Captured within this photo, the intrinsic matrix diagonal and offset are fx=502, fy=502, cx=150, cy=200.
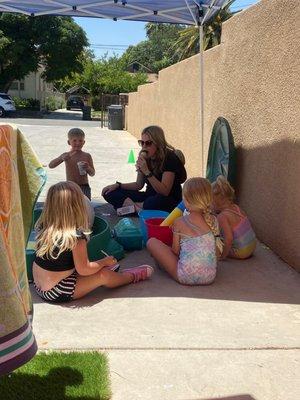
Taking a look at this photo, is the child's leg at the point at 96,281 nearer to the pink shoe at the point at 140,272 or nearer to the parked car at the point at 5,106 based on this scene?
the pink shoe at the point at 140,272

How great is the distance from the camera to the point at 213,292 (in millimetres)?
4039

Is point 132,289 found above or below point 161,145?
below

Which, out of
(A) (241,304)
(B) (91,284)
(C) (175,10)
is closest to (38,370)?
(B) (91,284)

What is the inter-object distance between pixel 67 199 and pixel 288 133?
2331mm

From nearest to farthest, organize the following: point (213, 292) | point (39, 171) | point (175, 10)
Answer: point (39, 171), point (213, 292), point (175, 10)

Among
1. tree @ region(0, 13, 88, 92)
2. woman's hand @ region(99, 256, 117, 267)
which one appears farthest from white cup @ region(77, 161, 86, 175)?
tree @ region(0, 13, 88, 92)

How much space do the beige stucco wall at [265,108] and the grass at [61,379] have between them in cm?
241

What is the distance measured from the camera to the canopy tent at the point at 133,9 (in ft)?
23.9

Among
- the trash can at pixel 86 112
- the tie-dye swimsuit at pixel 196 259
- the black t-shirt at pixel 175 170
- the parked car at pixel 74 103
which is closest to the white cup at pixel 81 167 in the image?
the black t-shirt at pixel 175 170

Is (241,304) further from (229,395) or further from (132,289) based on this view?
(229,395)

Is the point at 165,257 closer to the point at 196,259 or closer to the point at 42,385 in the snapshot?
the point at 196,259

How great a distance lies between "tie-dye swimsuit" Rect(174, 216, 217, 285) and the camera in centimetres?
402

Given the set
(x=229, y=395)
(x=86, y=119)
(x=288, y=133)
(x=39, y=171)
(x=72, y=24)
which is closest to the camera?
(x=39, y=171)

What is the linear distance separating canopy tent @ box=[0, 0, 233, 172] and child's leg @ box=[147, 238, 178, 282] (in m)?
3.27
